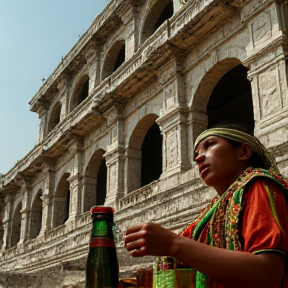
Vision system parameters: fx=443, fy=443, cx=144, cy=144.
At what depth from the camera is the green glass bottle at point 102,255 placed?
142cm

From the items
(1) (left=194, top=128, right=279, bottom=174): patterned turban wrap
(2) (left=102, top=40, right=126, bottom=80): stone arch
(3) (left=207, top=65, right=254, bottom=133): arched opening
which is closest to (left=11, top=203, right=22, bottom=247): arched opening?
(2) (left=102, top=40, right=126, bottom=80): stone arch

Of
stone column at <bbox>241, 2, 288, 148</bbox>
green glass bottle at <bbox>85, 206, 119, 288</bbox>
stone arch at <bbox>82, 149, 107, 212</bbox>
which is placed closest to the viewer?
green glass bottle at <bbox>85, 206, 119, 288</bbox>

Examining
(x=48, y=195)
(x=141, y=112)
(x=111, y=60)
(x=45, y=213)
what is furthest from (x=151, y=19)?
(x=45, y=213)

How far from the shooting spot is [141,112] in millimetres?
11867

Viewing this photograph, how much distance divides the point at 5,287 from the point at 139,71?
614 centimetres

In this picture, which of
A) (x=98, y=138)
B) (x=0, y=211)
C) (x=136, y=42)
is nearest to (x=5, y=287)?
(x=98, y=138)

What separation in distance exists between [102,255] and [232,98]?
490 inches

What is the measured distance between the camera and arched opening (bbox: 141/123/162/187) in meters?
A: 15.6

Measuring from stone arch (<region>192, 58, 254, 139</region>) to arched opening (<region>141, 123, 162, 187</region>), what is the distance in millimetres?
2535

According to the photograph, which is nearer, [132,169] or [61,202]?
[132,169]

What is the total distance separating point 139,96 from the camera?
474 inches

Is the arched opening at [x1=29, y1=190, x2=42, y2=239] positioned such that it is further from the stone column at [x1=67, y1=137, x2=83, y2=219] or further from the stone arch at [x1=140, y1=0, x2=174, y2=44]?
the stone arch at [x1=140, y1=0, x2=174, y2=44]

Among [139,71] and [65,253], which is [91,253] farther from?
[65,253]

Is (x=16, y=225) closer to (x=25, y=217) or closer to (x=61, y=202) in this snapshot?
(x=25, y=217)
